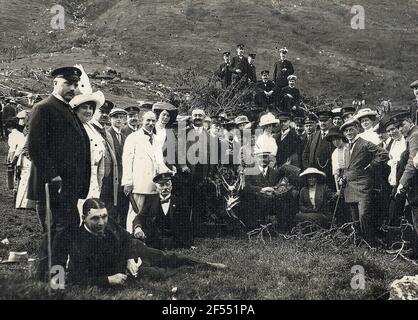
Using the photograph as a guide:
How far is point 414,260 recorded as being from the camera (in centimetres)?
728

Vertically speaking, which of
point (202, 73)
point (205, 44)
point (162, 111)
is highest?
point (205, 44)

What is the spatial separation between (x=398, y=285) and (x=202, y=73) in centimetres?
1301

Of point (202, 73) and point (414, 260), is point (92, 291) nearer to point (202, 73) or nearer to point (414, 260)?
point (414, 260)

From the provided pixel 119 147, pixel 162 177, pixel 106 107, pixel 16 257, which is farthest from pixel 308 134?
pixel 16 257

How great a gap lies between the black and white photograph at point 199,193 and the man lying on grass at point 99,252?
0.02 metres

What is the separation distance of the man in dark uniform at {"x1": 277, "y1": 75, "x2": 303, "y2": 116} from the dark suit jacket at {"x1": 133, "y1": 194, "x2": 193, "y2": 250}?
177 inches

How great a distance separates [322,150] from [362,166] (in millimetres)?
880

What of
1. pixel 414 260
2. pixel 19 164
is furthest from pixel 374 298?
pixel 19 164

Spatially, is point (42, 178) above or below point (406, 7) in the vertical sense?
below

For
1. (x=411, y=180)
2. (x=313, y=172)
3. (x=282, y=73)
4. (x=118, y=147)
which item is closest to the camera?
(x=411, y=180)

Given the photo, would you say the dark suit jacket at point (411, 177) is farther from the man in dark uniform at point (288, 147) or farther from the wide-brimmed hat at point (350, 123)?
the man in dark uniform at point (288, 147)

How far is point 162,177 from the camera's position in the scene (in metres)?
7.66

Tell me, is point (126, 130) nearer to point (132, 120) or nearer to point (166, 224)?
point (132, 120)

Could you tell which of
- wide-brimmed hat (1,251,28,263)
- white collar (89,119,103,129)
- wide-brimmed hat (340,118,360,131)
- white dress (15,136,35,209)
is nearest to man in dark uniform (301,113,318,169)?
wide-brimmed hat (340,118,360,131)
